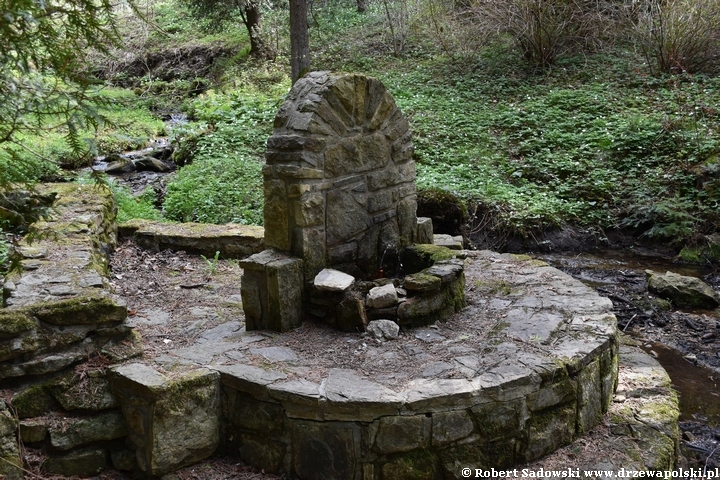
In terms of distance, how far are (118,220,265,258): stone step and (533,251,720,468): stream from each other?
3.92 metres

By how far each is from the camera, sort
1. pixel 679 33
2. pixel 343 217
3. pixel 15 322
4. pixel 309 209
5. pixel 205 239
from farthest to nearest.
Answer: pixel 679 33
pixel 205 239
pixel 343 217
pixel 309 209
pixel 15 322

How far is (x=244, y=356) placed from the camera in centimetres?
434

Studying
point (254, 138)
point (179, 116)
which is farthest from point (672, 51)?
point (179, 116)

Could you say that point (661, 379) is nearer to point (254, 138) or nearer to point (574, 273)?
point (574, 273)

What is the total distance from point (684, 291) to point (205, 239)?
5347 millimetres

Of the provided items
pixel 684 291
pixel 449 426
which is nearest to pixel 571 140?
pixel 684 291

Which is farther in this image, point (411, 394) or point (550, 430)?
point (550, 430)

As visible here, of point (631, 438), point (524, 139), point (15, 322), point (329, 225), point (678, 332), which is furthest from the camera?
point (524, 139)

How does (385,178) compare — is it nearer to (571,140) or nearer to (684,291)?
(684,291)

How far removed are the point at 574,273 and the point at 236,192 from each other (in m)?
4.84

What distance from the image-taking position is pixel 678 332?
6.63 meters

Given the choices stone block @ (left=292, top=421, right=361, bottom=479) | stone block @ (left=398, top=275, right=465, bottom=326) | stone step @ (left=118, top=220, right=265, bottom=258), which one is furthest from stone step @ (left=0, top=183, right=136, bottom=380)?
stone block @ (left=398, top=275, right=465, bottom=326)

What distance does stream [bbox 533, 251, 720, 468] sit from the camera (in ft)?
16.1

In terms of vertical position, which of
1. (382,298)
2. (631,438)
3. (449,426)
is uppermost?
(382,298)
